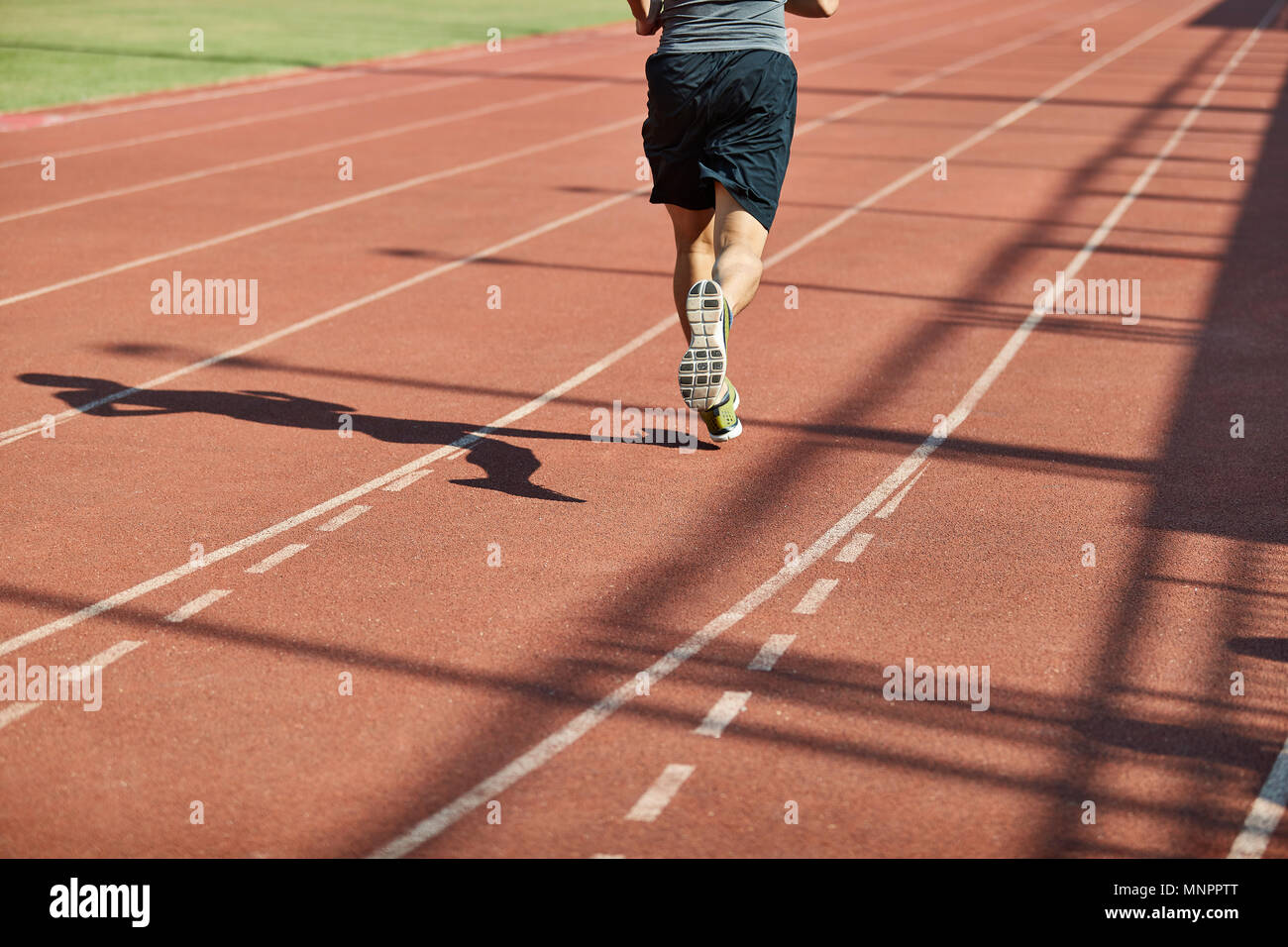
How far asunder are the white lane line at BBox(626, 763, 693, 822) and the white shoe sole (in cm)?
189

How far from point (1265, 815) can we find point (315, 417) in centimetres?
489

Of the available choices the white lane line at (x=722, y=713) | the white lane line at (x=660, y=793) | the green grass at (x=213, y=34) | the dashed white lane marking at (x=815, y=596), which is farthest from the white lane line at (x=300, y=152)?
the white lane line at (x=660, y=793)

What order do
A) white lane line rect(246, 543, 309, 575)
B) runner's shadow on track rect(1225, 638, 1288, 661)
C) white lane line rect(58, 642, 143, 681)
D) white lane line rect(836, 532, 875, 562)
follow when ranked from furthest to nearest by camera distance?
white lane line rect(836, 532, 875, 562)
white lane line rect(246, 543, 309, 575)
runner's shadow on track rect(1225, 638, 1288, 661)
white lane line rect(58, 642, 143, 681)

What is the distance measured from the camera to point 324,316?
9352mm

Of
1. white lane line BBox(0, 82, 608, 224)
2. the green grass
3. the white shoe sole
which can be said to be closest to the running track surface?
white lane line BBox(0, 82, 608, 224)

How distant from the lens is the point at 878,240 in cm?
1206

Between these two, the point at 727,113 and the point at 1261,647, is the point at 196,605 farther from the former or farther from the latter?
the point at 1261,647

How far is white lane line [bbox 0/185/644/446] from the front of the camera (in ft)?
23.9

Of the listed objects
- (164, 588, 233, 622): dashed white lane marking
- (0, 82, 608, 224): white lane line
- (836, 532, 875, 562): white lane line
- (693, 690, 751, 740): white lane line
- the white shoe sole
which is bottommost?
(693, 690, 751, 740): white lane line

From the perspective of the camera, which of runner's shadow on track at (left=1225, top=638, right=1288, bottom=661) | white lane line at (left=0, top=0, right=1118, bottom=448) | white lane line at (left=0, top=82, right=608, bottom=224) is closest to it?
runner's shadow on track at (left=1225, top=638, right=1288, bottom=661)

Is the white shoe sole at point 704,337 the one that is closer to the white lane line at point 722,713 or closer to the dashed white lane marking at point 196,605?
the white lane line at point 722,713

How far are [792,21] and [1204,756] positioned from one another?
3394 centimetres

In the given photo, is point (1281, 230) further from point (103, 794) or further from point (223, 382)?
point (103, 794)

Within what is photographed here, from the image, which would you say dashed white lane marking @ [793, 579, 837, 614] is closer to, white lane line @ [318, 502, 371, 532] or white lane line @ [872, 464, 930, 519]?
white lane line @ [872, 464, 930, 519]
